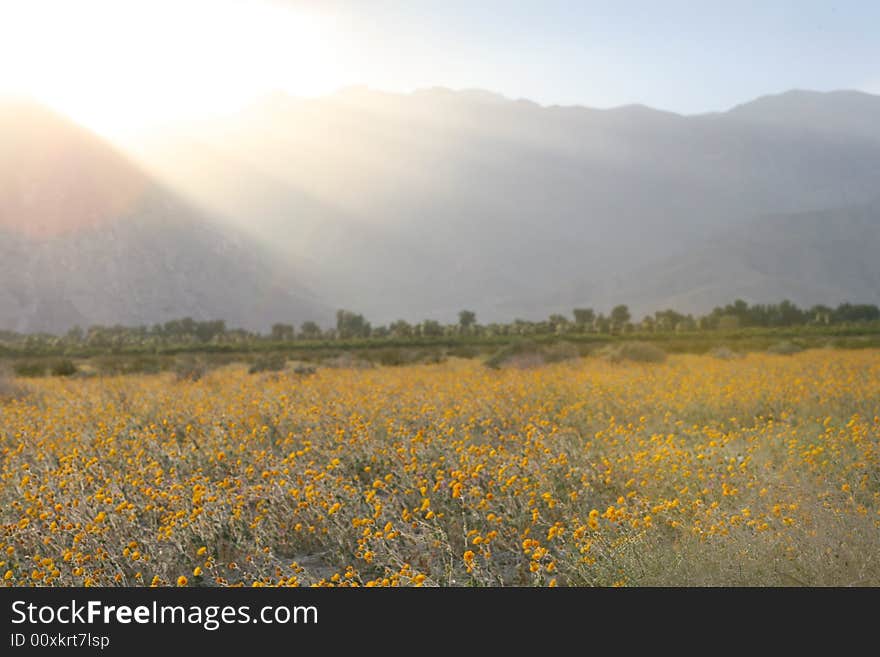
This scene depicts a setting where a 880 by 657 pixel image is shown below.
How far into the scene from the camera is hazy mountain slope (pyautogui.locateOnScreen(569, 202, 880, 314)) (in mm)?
135625

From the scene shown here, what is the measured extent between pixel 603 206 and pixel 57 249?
143 metres

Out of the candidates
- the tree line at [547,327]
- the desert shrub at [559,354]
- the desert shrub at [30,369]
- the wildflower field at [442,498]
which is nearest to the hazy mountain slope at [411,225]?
the tree line at [547,327]

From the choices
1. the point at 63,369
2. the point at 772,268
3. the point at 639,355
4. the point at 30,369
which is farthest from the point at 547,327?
the point at 772,268

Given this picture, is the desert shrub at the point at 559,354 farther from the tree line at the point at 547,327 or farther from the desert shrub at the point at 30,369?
the tree line at the point at 547,327

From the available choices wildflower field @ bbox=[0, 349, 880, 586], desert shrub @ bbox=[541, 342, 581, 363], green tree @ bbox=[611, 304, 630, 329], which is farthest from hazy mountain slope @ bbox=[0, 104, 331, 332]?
wildflower field @ bbox=[0, 349, 880, 586]

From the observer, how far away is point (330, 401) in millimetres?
10305

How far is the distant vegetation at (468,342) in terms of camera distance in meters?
29.3

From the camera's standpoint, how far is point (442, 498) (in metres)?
6.29

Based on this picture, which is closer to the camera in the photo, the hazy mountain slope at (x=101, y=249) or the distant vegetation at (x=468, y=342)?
the distant vegetation at (x=468, y=342)

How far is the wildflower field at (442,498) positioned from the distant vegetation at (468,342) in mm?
14729

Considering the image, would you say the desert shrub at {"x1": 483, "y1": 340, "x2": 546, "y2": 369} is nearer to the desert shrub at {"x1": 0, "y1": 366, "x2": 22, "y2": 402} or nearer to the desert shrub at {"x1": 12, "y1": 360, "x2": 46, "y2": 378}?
the desert shrub at {"x1": 0, "y1": 366, "x2": 22, "y2": 402}

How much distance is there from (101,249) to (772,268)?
125309mm

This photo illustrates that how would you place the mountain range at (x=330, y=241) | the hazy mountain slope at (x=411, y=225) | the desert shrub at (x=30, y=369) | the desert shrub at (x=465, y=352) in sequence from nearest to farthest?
the desert shrub at (x=30, y=369), the desert shrub at (x=465, y=352), the mountain range at (x=330, y=241), the hazy mountain slope at (x=411, y=225)
